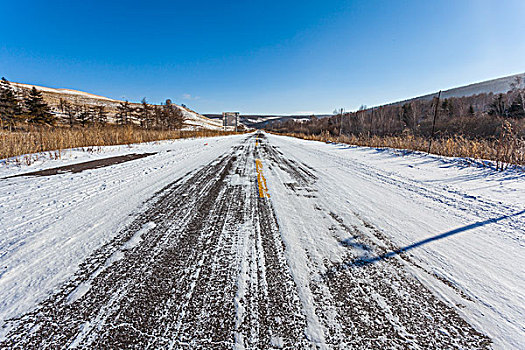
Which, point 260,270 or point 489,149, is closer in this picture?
point 260,270

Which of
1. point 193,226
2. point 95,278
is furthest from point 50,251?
point 193,226

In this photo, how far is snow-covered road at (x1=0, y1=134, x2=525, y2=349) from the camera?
1423 millimetres

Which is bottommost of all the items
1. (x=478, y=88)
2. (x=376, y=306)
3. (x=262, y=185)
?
(x=376, y=306)

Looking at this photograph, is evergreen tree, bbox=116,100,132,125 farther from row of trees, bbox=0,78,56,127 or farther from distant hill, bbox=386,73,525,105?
distant hill, bbox=386,73,525,105

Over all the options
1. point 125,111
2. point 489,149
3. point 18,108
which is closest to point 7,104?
point 18,108

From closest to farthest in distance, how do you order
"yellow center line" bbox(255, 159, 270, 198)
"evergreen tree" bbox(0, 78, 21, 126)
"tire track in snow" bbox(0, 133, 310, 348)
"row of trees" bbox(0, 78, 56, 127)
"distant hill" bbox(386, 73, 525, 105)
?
"tire track in snow" bbox(0, 133, 310, 348) → "yellow center line" bbox(255, 159, 270, 198) → "evergreen tree" bbox(0, 78, 21, 126) → "row of trees" bbox(0, 78, 56, 127) → "distant hill" bbox(386, 73, 525, 105)

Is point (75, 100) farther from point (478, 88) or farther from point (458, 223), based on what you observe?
point (478, 88)

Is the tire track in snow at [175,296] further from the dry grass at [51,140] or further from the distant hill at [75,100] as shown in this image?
the distant hill at [75,100]

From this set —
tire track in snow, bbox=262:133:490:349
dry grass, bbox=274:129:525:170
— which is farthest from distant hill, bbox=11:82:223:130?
tire track in snow, bbox=262:133:490:349

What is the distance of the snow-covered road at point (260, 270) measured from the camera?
1.42 m

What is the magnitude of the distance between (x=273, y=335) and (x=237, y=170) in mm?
5763

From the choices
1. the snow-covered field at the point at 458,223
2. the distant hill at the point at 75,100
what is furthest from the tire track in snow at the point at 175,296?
the distant hill at the point at 75,100

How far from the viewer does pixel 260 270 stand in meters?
2.05

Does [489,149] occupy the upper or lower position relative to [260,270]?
upper
